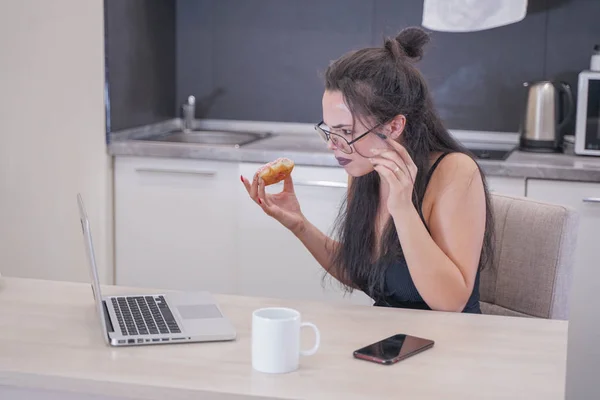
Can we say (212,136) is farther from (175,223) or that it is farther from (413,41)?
(413,41)

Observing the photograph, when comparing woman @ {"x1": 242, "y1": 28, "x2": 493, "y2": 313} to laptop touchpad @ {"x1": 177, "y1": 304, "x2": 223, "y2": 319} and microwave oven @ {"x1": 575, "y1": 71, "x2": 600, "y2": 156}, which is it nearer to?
laptop touchpad @ {"x1": 177, "y1": 304, "x2": 223, "y2": 319}

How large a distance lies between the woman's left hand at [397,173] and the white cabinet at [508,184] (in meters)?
1.25

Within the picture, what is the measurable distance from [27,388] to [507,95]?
2.49 m

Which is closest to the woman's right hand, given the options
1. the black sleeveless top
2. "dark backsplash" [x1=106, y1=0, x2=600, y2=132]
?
the black sleeveless top

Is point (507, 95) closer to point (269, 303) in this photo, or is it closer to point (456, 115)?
point (456, 115)

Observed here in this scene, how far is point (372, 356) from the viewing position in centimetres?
147

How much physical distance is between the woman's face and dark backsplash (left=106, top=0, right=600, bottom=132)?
149 cm

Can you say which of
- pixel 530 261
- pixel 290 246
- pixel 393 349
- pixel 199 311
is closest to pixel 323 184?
pixel 290 246

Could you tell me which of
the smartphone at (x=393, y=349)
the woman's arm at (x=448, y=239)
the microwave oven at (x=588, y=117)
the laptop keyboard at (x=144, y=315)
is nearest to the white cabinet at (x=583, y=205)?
the microwave oven at (x=588, y=117)

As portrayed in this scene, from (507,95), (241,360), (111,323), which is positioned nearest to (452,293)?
(241,360)

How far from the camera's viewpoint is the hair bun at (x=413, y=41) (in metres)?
1.93

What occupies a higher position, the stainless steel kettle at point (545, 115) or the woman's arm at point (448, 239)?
the stainless steel kettle at point (545, 115)

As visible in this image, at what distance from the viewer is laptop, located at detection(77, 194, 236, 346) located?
1.54m

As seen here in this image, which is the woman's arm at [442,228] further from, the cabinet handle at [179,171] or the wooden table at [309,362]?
the cabinet handle at [179,171]
